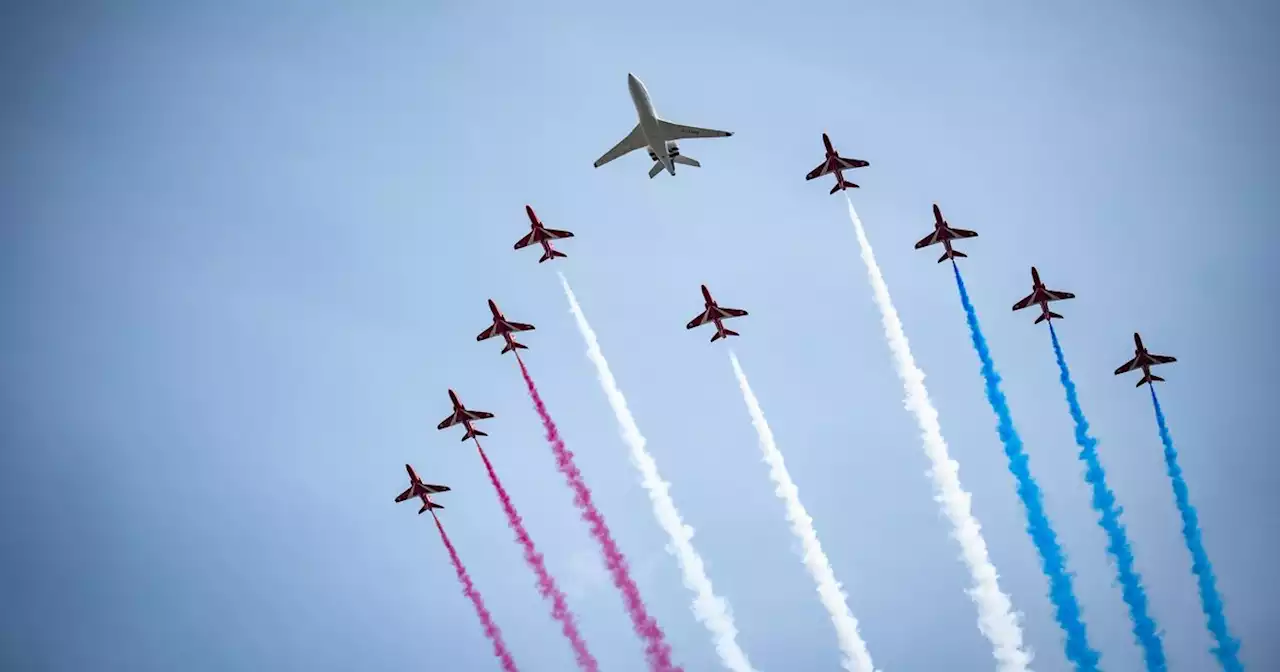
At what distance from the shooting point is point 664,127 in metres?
69.2

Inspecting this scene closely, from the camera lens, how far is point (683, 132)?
229 feet

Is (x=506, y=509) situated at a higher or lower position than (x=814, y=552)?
higher

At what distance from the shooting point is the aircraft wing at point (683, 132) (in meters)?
69.2

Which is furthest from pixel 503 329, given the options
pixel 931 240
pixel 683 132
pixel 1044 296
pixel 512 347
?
pixel 1044 296

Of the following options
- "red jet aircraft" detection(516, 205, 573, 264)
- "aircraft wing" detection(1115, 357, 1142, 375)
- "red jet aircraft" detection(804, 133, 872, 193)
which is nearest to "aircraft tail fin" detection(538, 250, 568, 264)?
"red jet aircraft" detection(516, 205, 573, 264)

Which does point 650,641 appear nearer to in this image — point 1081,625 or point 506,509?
point 506,509

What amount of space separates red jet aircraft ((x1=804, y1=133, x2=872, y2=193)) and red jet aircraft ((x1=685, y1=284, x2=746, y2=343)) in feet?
36.5

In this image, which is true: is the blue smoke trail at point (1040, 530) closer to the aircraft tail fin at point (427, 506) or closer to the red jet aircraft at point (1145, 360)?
the red jet aircraft at point (1145, 360)

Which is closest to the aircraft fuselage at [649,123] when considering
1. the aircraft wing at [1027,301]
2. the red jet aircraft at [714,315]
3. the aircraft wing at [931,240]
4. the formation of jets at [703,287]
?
the formation of jets at [703,287]

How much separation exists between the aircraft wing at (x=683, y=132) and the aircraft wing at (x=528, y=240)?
38.8 feet

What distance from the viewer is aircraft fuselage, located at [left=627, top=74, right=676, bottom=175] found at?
217 ft

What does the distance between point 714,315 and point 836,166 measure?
1378 centimetres

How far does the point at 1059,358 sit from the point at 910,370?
10350 millimetres

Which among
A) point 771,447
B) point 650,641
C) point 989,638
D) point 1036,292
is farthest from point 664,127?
point 989,638
